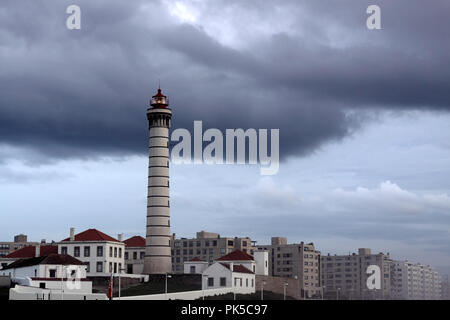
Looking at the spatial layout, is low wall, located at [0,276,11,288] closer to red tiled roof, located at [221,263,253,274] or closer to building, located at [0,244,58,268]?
building, located at [0,244,58,268]

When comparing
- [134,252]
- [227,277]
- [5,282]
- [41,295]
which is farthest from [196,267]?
[41,295]

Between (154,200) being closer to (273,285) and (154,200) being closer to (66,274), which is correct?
(66,274)

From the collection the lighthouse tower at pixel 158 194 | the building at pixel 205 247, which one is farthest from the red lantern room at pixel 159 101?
the building at pixel 205 247

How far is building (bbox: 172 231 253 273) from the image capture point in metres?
180

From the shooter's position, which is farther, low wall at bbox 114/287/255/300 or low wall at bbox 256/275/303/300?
low wall at bbox 256/275/303/300

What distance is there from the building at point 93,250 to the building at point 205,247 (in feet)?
190

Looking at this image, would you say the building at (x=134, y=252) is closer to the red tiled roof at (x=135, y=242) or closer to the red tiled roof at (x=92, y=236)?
the red tiled roof at (x=135, y=242)

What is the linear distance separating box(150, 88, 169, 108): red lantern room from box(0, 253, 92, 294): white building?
2653 centimetres

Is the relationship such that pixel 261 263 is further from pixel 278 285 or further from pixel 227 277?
pixel 227 277

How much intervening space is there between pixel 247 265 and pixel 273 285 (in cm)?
625

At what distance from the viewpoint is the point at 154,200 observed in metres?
116

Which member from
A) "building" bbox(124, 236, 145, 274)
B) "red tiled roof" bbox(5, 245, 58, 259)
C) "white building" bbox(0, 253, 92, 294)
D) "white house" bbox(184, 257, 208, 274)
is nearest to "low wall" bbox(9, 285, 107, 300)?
"white building" bbox(0, 253, 92, 294)
